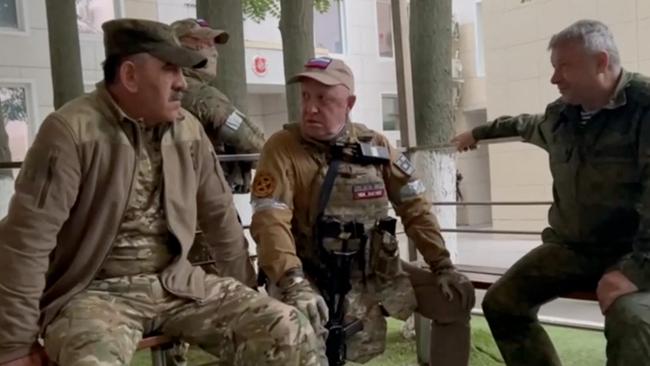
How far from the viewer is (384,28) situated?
10562 mm

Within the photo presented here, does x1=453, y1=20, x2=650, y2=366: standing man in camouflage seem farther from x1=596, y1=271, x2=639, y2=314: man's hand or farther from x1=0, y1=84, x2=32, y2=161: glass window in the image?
x1=0, y1=84, x2=32, y2=161: glass window

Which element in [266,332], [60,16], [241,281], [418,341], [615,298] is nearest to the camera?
[266,332]

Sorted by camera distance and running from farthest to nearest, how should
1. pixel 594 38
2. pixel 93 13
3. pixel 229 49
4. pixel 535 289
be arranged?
1. pixel 93 13
2. pixel 229 49
3. pixel 535 289
4. pixel 594 38

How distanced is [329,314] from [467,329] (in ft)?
1.79

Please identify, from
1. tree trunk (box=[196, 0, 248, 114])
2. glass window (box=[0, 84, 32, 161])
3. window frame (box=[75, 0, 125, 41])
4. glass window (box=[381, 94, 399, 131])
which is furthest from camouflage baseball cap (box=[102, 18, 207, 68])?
glass window (box=[381, 94, 399, 131])

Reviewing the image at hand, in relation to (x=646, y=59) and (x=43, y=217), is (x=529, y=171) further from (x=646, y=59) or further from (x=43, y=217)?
(x=43, y=217)

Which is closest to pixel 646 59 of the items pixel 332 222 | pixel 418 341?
pixel 418 341

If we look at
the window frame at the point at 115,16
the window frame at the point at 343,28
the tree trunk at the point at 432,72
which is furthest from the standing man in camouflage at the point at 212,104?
the window frame at the point at 343,28

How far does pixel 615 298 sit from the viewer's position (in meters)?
2.03

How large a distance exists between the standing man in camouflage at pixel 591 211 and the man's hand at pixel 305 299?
0.69 metres

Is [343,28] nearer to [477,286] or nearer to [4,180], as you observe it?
[4,180]

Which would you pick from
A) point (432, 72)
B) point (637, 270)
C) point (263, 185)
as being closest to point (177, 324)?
point (263, 185)

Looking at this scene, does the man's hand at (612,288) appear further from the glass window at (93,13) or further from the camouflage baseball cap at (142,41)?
the glass window at (93,13)

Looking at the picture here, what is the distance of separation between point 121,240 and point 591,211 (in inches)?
56.6
